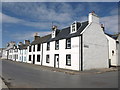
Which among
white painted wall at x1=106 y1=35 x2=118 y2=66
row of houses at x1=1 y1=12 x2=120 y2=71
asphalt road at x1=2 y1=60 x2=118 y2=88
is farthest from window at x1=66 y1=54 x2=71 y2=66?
white painted wall at x1=106 y1=35 x2=118 y2=66

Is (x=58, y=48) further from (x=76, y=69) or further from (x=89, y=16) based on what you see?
(x=89, y=16)

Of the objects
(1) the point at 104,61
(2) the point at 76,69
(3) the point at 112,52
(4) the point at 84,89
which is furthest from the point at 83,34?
(3) the point at 112,52

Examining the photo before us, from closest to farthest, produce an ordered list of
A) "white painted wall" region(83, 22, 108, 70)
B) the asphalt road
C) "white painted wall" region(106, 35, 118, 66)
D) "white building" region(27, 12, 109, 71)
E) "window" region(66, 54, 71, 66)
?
the asphalt road
"white building" region(27, 12, 109, 71)
"white painted wall" region(83, 22, 108, 70)
"window" region(66, 54, 71, 66)
"white painted wall" region(106, 35, 118, 66)

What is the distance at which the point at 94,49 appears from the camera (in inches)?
745

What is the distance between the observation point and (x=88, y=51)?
18.0m

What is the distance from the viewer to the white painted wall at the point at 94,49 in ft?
58.1

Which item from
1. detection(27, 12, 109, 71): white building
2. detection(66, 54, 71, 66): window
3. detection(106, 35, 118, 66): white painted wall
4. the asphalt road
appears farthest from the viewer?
detection(106, 35, 118, 66): white painted wall

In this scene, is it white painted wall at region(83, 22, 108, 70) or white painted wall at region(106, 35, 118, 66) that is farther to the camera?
white painted wall at region(106, 35, 118, 66)

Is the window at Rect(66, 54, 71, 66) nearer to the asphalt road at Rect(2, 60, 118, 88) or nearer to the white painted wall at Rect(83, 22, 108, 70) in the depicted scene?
the white painted wall at Rect(83, 22, 108, 70)

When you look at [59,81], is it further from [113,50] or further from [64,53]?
[113,50]

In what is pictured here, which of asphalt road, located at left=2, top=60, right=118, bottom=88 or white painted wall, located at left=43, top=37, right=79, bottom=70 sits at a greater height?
white painted wall, located at left=43, top=37, right=79, bottom=70

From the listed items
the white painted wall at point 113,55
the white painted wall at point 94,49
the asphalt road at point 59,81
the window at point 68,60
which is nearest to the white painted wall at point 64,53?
the window at point 68,60

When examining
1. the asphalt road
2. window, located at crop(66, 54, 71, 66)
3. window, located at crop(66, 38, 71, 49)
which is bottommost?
the asphalt road

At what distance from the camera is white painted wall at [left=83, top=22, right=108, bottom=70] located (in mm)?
17719
